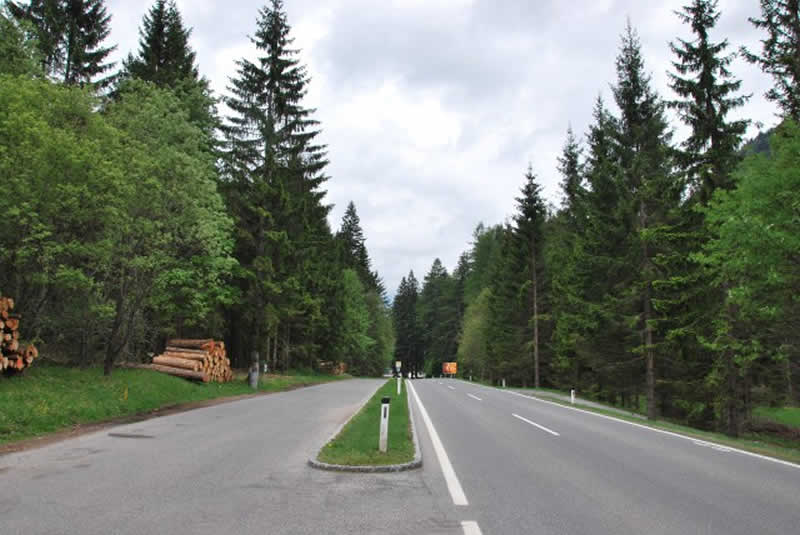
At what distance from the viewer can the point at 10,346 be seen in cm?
1285

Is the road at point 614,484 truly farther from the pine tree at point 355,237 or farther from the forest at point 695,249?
the pine tree at point 355,237

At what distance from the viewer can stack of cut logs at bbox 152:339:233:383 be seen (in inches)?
843

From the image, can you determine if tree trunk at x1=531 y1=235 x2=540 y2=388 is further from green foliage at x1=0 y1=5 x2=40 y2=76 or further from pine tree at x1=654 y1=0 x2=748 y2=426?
green foliage at x1=0 y1=5 x2=40 y2=76

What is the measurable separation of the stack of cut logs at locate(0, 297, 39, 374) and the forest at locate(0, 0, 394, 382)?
1.24 m

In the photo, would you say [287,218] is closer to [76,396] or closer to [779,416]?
[76,396]

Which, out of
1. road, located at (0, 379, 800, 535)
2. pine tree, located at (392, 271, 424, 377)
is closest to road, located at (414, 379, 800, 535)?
road, located at (0, 379, 800, 535)

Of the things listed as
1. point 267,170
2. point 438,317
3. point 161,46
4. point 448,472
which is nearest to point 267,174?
point 267,170

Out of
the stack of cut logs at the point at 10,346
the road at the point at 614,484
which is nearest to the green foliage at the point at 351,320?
the stack of cut logs at the point at 10,346

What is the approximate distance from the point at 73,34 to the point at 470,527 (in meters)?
27.6

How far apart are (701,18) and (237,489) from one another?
24.0 metres

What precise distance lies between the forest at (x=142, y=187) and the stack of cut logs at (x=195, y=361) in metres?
1.23

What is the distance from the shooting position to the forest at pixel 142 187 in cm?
1341

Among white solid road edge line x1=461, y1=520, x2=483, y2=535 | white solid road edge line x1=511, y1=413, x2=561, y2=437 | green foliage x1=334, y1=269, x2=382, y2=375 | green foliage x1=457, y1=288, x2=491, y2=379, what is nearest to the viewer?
white solid road edge line x1=461, y1=520, x2=483, y2=535

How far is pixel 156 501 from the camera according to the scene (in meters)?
5.67
